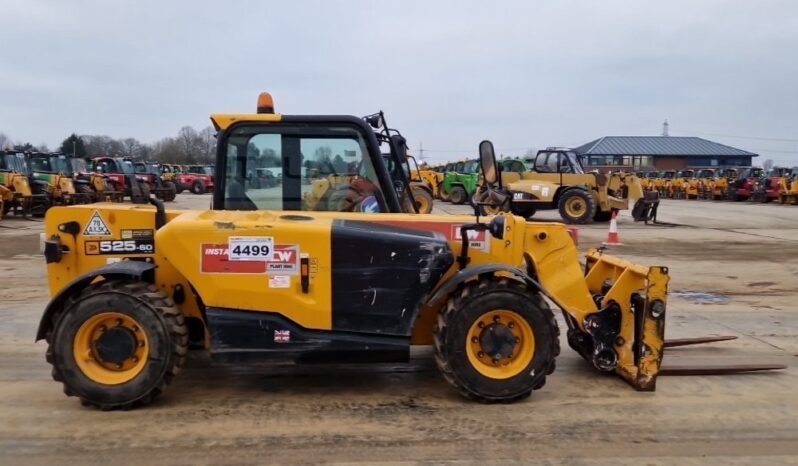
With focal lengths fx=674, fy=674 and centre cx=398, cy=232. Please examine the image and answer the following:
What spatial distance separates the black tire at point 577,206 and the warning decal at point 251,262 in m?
17.3

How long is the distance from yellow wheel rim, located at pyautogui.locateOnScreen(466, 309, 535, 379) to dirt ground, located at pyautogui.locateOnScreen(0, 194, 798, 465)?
0.26 metres

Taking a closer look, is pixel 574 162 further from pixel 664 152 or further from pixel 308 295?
pixel 664 152

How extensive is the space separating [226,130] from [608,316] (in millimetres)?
3036

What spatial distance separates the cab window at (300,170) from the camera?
484 cm

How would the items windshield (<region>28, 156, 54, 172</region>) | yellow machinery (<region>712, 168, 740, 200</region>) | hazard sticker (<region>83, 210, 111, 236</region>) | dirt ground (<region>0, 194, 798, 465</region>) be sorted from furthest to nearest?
yellow machinery (<region>712, 168, 740, 200</region>), windshield (<region>28, 156, 54, 172</region>), hazard sticker (<region>83, 210, 111, 236</region>), dirt ground (<region>0, 194, 798, 465</region>)

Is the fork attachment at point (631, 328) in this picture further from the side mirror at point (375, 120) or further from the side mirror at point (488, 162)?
the side mirror at point (375, 120)

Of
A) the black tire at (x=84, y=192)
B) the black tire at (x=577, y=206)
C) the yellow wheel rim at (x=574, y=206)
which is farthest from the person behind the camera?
the black tire at (x=84, y=192)

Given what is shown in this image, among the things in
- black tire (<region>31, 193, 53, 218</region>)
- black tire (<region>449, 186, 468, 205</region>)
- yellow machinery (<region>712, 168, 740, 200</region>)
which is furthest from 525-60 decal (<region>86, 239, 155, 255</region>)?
yellow machinery (<region>712, 168, 740, 200</region>)

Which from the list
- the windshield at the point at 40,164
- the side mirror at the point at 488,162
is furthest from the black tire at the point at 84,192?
the side mirror at the point at 488,162

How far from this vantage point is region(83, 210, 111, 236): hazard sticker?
4.79 metres

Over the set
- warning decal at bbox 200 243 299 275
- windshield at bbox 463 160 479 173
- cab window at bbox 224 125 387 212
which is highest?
windshield at bbox 463 160 479 173

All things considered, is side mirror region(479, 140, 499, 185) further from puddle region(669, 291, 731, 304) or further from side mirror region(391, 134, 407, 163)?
puddle region(669, 291, 731, 304)

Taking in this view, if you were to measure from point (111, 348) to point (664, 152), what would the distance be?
86085 millimetres

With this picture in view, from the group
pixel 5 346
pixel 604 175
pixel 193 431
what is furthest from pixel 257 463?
pixel 604 175
